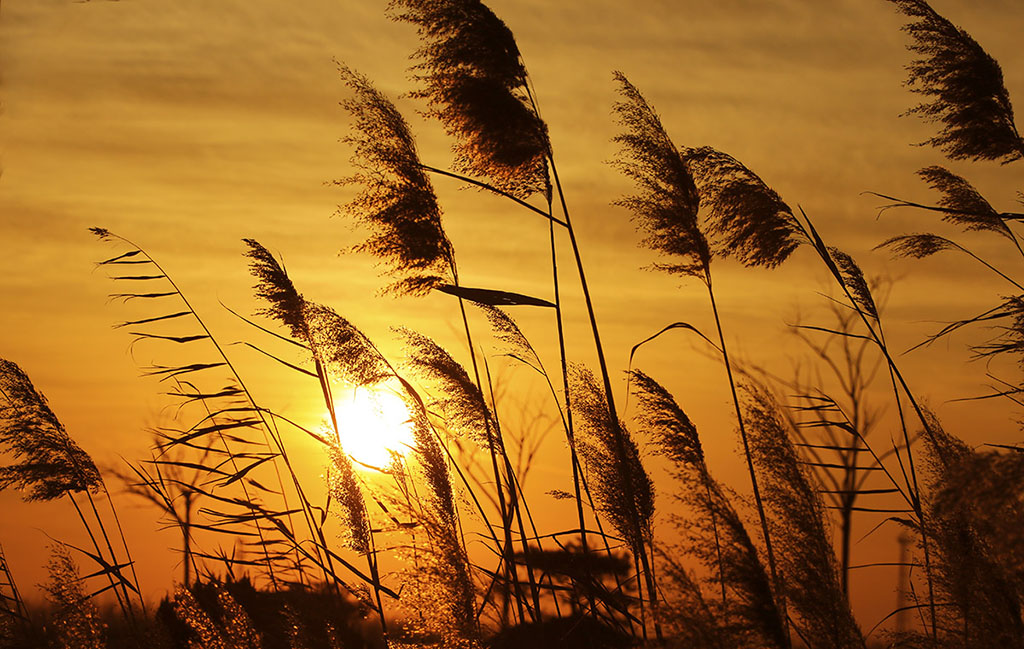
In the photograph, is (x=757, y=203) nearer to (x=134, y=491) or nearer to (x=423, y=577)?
(x=423, y=577)

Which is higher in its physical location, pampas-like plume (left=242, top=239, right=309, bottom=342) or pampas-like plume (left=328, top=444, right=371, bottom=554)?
pampas-like plume (left=242, top=239, right=309, bottom=342)

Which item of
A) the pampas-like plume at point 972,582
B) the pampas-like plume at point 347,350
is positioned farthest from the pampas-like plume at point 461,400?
the pampas-like plume at point 972,582

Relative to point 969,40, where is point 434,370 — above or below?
below

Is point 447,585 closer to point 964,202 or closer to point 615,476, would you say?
point 615,476

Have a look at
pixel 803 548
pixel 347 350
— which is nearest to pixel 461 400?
pixel 347 350

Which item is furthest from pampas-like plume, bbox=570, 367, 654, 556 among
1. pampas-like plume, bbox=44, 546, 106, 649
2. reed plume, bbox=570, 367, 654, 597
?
pampas-like plume, bbox=44, 546, 106, 649

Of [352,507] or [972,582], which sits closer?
[972,582]

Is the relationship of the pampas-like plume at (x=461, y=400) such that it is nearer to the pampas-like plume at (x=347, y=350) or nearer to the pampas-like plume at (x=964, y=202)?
the pampas-like plume at (x=347, y=350)

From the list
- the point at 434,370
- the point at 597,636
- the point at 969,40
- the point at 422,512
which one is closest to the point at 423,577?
the point at 422,512

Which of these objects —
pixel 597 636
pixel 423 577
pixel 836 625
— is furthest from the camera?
pixel 597 636

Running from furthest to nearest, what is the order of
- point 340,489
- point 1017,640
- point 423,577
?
point 340,489 < point 423,577 < point 1017,640

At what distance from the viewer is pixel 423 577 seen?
135 inches

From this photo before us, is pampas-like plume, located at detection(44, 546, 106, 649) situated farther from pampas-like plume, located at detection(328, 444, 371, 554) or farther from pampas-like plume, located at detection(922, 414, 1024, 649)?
pampas-like plume, located at detection(922, 414, 1024, 649)

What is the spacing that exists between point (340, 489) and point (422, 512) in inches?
58.5
